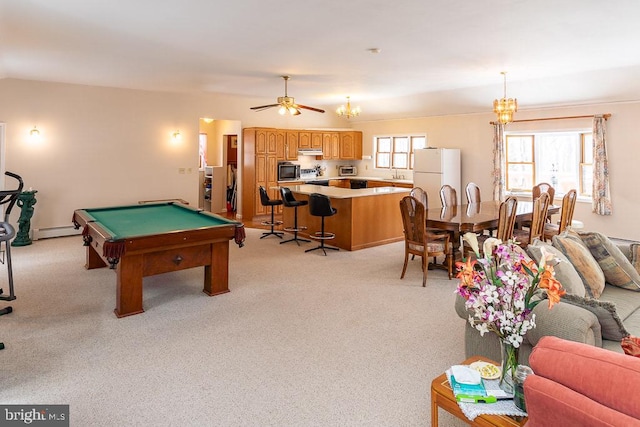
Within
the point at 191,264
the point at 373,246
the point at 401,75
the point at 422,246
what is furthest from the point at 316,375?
the point at 401,75

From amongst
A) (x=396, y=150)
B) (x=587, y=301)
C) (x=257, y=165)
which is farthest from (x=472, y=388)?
(x=396, y=150)

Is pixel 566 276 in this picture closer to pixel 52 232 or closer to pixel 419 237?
pixel 419 237

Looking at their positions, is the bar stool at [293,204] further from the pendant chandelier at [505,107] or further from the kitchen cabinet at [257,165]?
the pendant chandelier at [505,107]

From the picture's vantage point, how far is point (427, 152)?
28.9 feet

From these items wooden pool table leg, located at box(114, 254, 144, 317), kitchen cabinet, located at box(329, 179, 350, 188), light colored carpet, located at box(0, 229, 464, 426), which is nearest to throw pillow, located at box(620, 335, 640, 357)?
light colored carpet, located at box(0, 229, 464, 426)

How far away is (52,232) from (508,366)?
26.0ft

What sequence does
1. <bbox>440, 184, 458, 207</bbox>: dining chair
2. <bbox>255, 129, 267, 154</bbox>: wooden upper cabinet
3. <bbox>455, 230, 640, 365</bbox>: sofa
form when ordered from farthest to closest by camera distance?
1. <bbox>255, 129, 267, 154</bbox>: wooden upper cabinet
2. <bbox>440, 184, 458, 207</bbox>: dining chair
3. <bbox>455, 230, 640, 365</bbox>: sofa

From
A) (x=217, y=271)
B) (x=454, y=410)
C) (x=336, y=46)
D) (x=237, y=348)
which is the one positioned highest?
(x=336, y=46)

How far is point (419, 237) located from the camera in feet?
16.0

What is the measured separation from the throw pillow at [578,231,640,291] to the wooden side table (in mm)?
1934

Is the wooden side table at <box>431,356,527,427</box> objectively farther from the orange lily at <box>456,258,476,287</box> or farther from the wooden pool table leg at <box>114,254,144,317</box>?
the wooden pool table leg at <box>114,254,144,317</box>

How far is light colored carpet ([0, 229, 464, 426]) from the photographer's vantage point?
2.45 metres

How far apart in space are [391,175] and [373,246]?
4203 mm

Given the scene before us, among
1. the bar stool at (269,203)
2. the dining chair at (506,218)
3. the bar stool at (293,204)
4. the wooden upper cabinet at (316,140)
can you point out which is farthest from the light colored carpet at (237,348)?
the wooden upper cabinet at (316,140)
